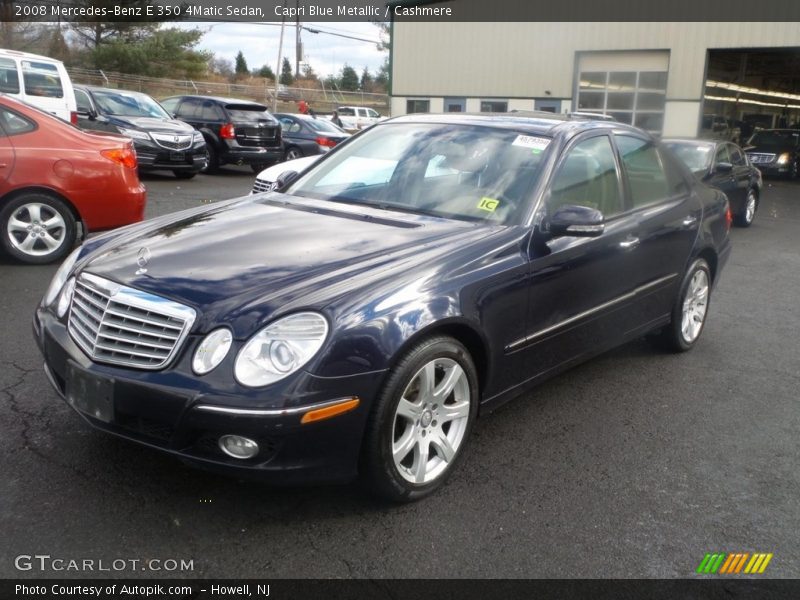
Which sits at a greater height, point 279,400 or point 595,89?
point 595,89

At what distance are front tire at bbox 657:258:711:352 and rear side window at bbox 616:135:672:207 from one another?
629 mm

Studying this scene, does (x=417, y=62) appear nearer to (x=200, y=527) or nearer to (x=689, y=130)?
(x=689, y=130)

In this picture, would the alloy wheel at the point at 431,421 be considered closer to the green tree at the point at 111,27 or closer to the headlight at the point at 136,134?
the headlight at the point at 136,134

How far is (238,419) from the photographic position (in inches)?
105

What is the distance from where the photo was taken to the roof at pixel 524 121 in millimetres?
4246

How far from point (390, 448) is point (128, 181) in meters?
5.22

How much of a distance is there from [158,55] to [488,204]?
45.4m

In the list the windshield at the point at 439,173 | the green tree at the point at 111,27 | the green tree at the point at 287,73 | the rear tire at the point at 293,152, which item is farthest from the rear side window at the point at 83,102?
the green tree at the point at 287,73

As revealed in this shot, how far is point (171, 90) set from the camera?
4341cm

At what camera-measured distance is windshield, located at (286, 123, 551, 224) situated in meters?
3.91

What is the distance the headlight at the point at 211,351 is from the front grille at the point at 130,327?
9 centimetres

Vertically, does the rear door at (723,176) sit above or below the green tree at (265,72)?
below

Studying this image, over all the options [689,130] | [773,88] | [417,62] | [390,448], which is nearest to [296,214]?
[390,448]

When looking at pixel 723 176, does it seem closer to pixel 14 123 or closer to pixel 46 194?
pixel 46 194
